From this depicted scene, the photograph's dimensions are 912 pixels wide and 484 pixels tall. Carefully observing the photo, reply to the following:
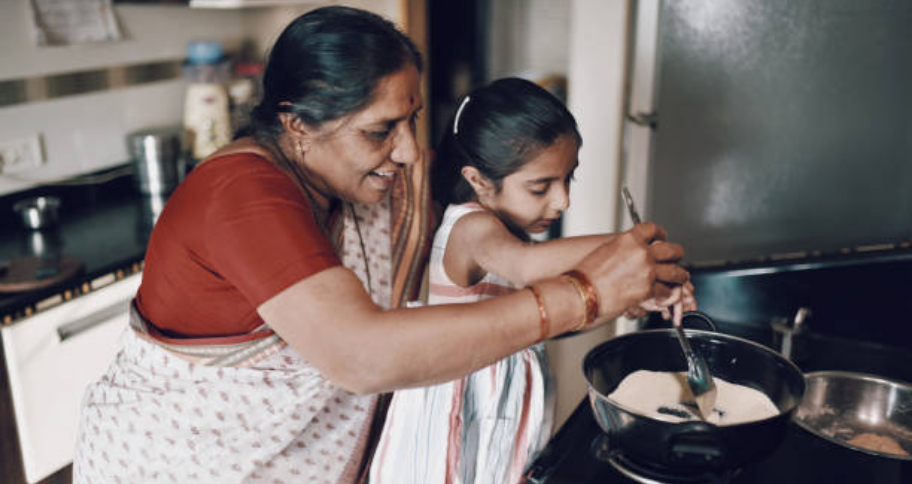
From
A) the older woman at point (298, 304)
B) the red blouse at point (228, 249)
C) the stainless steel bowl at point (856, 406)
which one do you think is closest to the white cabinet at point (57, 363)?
the older woman at point (298, 304)

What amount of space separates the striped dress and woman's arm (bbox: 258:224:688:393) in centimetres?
27

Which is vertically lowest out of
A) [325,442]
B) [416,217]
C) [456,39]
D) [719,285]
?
[325,442]

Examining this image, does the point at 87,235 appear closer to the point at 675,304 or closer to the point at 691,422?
the point at 675,304

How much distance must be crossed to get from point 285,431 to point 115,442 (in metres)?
0.24

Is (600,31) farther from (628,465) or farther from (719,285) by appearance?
(628,465)

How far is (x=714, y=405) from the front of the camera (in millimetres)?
943

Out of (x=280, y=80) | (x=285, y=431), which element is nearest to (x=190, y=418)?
(x=285, y=431)

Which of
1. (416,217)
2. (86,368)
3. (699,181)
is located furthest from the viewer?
(699,181)

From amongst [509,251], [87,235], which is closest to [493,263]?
[509,251]

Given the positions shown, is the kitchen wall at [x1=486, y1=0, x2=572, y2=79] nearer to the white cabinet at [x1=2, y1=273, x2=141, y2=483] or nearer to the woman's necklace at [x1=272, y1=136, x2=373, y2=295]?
the white cabinet at [x1=2, y1=273, x2=141, y2=483]

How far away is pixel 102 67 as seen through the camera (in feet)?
7.15

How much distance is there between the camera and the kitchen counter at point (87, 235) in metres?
1.61

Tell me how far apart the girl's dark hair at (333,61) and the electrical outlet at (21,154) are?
4.38 feet

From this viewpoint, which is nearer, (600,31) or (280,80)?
(280,80)
